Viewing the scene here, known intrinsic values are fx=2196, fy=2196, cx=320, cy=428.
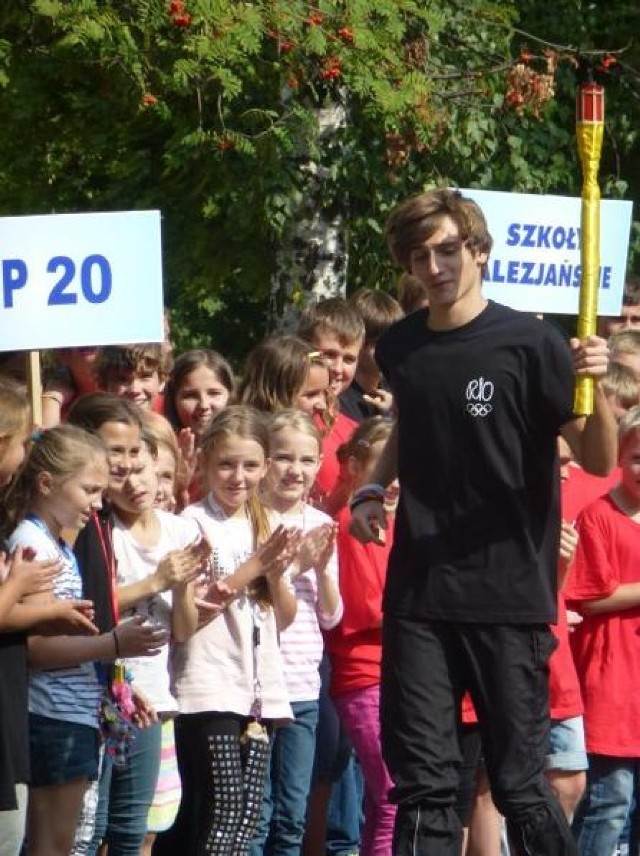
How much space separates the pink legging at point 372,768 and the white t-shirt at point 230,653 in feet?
1.62

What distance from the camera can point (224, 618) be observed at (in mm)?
7629

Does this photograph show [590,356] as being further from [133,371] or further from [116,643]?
[133,371]

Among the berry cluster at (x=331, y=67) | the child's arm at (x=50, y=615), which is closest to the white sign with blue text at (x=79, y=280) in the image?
the child's arm at (x=50, y=615)

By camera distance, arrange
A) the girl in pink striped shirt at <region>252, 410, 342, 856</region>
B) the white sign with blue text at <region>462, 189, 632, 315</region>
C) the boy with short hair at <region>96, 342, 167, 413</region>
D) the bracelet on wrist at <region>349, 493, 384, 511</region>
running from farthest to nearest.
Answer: the white sign with blue text at <region>462, 189, 632, 315</region> < the boy with short hair at <region>96, 342, 167, 413</region> < the girl in pink striped shirt at <region>252, 410, 342, 856</region> < the bracelet on wrist at <region>349, 493, 384, 511</region>

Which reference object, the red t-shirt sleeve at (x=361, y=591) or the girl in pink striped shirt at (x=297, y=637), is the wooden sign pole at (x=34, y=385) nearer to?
the girl in pink striped shirt at (x=297, y=637)

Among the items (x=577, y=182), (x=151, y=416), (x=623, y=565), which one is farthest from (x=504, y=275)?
(x=577, y=182)

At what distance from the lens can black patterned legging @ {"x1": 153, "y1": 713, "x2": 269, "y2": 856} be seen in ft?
24.4

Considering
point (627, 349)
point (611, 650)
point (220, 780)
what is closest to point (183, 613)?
point (220, 780)

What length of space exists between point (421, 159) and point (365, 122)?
69cm

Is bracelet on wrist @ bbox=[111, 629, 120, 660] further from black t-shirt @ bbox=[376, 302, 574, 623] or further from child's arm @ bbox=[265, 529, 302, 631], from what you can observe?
child's arm @ bbox=[265, 529, 302, 631]

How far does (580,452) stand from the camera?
21.3ft

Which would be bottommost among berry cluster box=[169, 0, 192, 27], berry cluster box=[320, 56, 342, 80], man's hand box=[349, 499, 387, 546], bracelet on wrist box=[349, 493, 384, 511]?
man's hand box=[349, 499, 387, 546]

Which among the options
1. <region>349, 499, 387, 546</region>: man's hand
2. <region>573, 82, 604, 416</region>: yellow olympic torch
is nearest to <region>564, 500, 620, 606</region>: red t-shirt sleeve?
<region>349, 499, 387, 546</region>: man's hand

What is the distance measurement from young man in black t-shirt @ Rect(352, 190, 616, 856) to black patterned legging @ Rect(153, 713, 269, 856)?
1.09 meters
